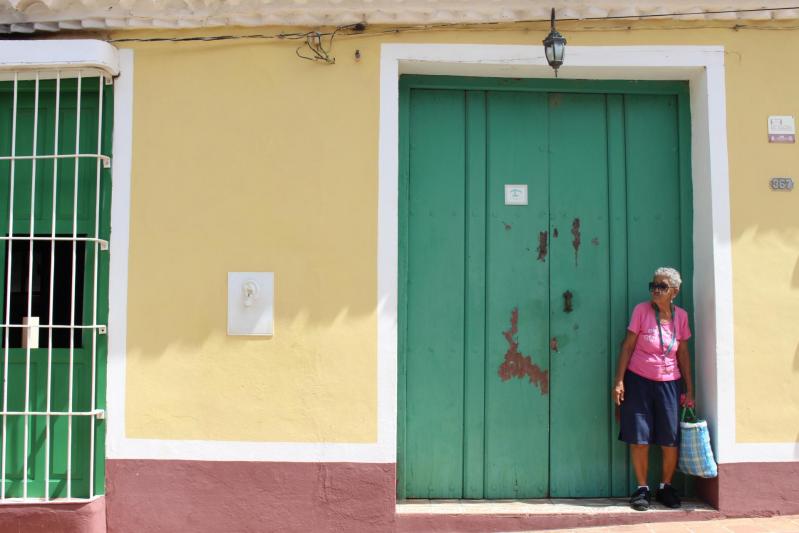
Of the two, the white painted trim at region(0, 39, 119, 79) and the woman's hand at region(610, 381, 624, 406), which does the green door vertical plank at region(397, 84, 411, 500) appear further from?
the white painted trim at region(0, 39, 119, 79)

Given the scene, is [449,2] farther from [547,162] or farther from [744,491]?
[744,491]

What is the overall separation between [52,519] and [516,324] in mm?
3034

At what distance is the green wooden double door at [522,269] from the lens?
15.5 ft

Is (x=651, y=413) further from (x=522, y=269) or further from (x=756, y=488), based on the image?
(x=522, y=269)

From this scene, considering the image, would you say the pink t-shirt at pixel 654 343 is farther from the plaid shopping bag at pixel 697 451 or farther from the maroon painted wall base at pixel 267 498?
the maroon painted wall base at pixel 267 498

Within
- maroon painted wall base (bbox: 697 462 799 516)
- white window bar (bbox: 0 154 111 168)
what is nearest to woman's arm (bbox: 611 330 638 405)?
maroon painted wall base (bbox: 697 462 799 516)

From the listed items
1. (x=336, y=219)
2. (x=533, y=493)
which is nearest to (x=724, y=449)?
(x=533, y=493)

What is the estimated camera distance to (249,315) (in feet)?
14.6

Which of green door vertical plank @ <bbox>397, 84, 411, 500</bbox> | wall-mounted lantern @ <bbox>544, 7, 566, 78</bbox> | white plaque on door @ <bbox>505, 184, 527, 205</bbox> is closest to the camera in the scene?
wall-mounted lantern @ <bbox>544, 7, 566, 78</bbox>

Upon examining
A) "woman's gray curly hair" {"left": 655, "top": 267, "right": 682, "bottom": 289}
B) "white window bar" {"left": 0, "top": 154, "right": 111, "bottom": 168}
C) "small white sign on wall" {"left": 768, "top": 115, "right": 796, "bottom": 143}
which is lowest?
"woman's gray curly hair" {"left": 655, "top": 267, "right": 682, "bottom": 289}

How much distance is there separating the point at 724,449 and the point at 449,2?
10.4 ft

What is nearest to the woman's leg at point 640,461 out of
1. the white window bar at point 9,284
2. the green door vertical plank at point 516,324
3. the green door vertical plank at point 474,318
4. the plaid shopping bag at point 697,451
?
the plaid shopping bag at point 697,451

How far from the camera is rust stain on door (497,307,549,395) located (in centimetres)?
475

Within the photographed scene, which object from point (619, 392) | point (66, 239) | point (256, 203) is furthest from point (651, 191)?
point (66, 239)
